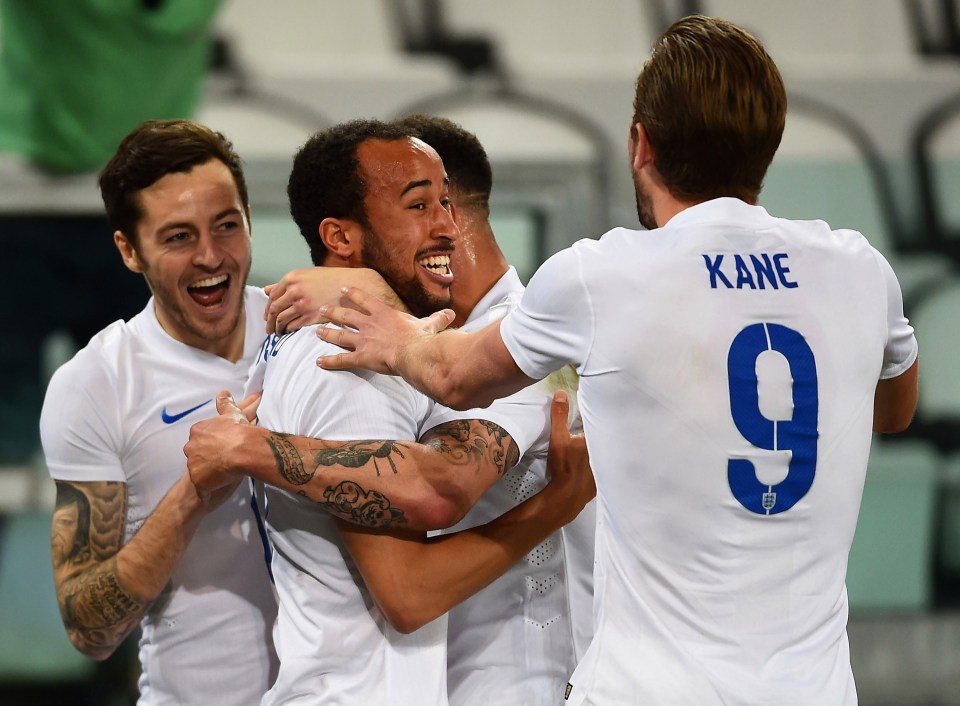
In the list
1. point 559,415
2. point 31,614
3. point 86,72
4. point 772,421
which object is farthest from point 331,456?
point 31,614

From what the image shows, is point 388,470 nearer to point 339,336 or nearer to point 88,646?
point 339,336

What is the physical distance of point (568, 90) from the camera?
718cm

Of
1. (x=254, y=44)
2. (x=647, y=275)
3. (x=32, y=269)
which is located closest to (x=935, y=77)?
(x=254, y=44)

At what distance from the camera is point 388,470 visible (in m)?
2.20

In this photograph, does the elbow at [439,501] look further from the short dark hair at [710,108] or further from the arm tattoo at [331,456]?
the short dark hair at [710,108]

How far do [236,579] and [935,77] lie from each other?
6.57 meters

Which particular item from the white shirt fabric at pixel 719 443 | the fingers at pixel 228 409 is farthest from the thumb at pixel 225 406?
the white shirt fabric at pixel 719 443

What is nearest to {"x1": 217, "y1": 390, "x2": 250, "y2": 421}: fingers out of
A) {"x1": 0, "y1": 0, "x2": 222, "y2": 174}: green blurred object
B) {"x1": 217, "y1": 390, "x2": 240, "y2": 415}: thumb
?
{"x1": 217, "y1": 390, "x2": 240, "y2": 415}: thumb

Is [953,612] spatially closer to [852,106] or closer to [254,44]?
[852,106]

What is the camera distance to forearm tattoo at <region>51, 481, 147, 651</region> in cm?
287

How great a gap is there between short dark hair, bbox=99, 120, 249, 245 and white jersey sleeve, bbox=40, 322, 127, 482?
17.4 inches

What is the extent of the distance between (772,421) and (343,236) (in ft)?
3.94

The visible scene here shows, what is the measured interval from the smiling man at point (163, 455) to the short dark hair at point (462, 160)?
24.4 inches

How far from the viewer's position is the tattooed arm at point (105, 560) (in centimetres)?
275
